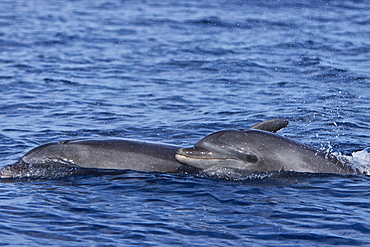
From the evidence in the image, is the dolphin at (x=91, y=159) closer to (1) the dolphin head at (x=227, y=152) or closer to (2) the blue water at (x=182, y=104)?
(2) the blue water at (x=182, y=104)

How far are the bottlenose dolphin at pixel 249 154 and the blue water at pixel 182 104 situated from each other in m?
0.23

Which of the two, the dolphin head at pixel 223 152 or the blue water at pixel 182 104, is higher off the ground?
the dolphin head at pixel 223 152

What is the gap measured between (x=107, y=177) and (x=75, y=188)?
645 millimetres

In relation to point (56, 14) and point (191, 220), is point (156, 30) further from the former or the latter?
Result: point (191, 220)

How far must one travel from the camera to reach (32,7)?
1567 inches

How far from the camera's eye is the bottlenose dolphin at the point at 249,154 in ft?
35.0

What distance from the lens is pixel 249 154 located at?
1072cm

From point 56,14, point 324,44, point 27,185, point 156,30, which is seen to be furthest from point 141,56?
point 27,185

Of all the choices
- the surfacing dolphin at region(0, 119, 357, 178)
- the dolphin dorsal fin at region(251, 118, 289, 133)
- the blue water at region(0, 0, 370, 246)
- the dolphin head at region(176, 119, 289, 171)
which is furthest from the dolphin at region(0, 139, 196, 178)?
the dolphin dorsal fin at region(251, 118, 289, 133)

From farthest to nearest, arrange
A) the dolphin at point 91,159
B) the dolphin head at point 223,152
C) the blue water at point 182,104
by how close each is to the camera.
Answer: the dolphin at point 91,159, the dolphin head at point 223,152, the blue water at point 182,104

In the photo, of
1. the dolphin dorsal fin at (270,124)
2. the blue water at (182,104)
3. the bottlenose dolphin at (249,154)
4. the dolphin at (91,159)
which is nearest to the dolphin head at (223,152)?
the bottlenose dolphin at (249,154)

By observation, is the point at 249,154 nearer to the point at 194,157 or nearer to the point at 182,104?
the point at 194,157

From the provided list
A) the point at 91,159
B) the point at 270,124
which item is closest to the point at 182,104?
the point at 270,124

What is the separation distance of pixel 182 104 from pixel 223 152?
7.97 meters
